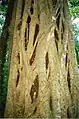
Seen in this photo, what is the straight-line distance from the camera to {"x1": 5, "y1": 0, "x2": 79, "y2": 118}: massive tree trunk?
3.37 m

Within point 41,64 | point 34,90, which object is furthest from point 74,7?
point 34,90

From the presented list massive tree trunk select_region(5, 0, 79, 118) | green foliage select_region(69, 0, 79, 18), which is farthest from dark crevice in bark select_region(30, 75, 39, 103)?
green foliage select_region(69, 0, 79, 18)

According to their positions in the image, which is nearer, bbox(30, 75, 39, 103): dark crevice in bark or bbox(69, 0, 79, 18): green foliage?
bbox(30, 75, 39, 103): dark crevice in bark

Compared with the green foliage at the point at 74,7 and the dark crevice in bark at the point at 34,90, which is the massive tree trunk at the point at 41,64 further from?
the green foliage at the point at 74,7

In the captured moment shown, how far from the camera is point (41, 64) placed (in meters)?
3.48

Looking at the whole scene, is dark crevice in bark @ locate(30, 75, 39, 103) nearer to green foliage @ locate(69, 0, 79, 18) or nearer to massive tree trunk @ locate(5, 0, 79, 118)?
massive tree trunk @ locate(5, 0, 79, 118)

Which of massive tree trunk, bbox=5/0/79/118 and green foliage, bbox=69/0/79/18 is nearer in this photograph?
massive tree trunk, bbox=5/0/79/118

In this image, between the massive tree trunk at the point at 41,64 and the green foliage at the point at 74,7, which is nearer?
the massive tree trunk at the point at 41,64

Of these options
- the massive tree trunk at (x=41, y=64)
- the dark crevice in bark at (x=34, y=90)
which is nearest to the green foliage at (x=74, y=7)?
the massive tree trunk at (x=41, y=64)

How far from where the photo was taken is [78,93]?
12.5 feet

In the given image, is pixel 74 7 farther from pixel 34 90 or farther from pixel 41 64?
pixel 34 90

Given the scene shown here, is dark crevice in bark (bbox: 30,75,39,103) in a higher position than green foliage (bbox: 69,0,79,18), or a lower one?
lower

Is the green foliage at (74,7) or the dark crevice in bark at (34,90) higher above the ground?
the green foliage at (74,7)

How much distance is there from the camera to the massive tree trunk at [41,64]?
3.37 meters
